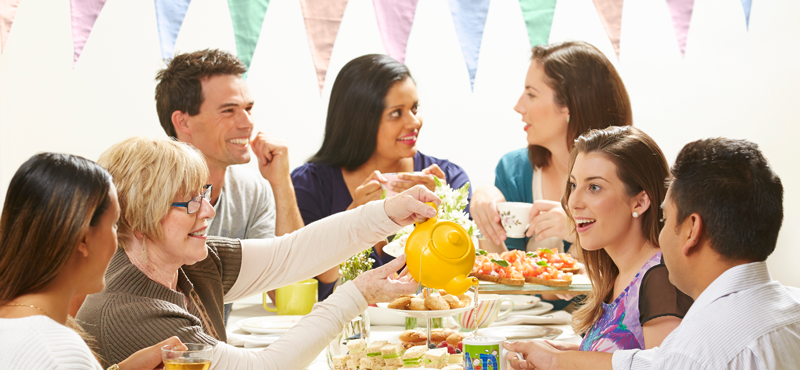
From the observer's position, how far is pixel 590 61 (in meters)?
2.65

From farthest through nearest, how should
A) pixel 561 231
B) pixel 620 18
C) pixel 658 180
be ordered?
pixel 620 18 → pixel 561 231 → pixel 658 180

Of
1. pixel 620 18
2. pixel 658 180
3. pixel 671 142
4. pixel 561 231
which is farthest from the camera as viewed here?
pixel 671 142

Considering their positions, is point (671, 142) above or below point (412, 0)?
below

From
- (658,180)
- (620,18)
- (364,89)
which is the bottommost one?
(658,180)

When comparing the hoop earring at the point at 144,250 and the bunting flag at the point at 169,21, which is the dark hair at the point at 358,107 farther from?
the hoop earring at the point at 144,250

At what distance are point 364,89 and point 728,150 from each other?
1926 mm

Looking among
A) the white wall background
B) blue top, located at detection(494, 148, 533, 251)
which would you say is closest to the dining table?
blue top, located at detection(494, 148, 533, 251)

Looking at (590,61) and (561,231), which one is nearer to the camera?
(561,231)

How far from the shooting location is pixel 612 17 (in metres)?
3.52

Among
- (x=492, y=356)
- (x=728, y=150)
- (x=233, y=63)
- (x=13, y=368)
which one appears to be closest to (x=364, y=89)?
(x=233, y=63)

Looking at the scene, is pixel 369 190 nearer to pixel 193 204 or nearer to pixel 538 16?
pixel 193 204

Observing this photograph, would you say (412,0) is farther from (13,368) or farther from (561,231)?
(13,368)

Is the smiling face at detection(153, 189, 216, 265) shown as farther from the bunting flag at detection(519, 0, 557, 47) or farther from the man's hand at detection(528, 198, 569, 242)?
the bunting flag at detection(519, 0, 557, 47)

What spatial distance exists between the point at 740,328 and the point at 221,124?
214 centimetres
